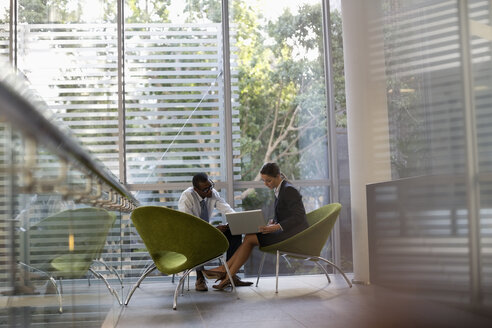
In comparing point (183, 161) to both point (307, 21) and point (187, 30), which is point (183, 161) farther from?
Answer: point (307, 21)

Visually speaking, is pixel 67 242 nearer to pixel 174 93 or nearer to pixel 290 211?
pixel 290 211

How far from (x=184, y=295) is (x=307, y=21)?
400 cm

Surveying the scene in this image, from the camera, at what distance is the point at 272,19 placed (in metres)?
7.58

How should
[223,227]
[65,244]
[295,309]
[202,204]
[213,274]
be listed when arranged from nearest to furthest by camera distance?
[65,244], [295,309], [213,274], [223,227], [202,204]

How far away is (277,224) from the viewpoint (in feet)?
18.6

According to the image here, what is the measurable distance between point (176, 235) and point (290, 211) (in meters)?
1.37

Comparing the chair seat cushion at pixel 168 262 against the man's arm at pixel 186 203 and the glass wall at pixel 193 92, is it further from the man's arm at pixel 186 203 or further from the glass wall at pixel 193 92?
the glass wall at pixel 193 92

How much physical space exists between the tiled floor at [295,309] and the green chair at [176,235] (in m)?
0.36

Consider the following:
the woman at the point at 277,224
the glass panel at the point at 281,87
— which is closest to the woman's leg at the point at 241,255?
the woman at the point at 277,224

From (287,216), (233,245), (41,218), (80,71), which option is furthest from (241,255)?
(41,218)

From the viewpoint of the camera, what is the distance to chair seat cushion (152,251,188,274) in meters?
4.82

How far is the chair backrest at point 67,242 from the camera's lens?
1.11 m

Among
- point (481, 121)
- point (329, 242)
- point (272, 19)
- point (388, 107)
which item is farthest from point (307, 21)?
point (481, 121)

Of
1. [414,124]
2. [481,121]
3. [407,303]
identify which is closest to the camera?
[481,121]
